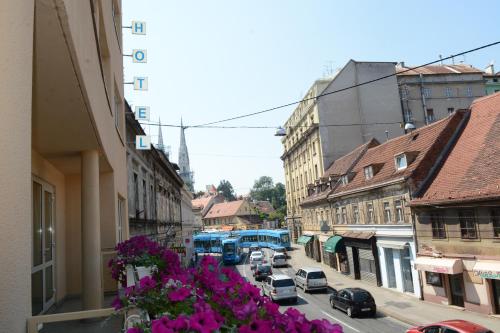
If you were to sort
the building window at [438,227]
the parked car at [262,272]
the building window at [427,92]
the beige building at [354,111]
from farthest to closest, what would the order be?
the building window at [427,92]
the beige building at [354,111]
the parked car at [262,272]
the building window at [438,227]

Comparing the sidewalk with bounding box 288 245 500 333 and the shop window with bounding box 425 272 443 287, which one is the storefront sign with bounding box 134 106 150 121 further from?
the shop window with bounding box 425 272 443 287

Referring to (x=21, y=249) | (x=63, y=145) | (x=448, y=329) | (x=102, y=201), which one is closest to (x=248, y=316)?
(x=21, y=249)

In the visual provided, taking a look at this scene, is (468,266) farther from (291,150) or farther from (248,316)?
(291,150)

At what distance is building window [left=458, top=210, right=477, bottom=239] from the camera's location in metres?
19.6

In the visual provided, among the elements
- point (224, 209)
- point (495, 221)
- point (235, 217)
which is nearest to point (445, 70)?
point (495, 221)

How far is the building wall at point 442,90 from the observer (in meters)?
50.4

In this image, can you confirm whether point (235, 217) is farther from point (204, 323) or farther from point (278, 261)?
point (204, 323)

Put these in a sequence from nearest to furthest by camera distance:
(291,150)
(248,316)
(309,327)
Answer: (309,327) < (248,316) < (291,150)

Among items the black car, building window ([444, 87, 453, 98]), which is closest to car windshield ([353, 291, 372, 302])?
the black car

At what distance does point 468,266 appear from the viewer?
65.6 feet

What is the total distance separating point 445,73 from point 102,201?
170 feet

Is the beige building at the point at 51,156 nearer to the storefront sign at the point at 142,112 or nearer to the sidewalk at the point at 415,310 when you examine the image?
the storefront sign at the point at 142,112

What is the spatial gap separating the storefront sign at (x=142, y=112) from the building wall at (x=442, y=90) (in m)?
40.1

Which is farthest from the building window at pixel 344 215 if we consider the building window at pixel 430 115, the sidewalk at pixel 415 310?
the building window at pixel 430 115
